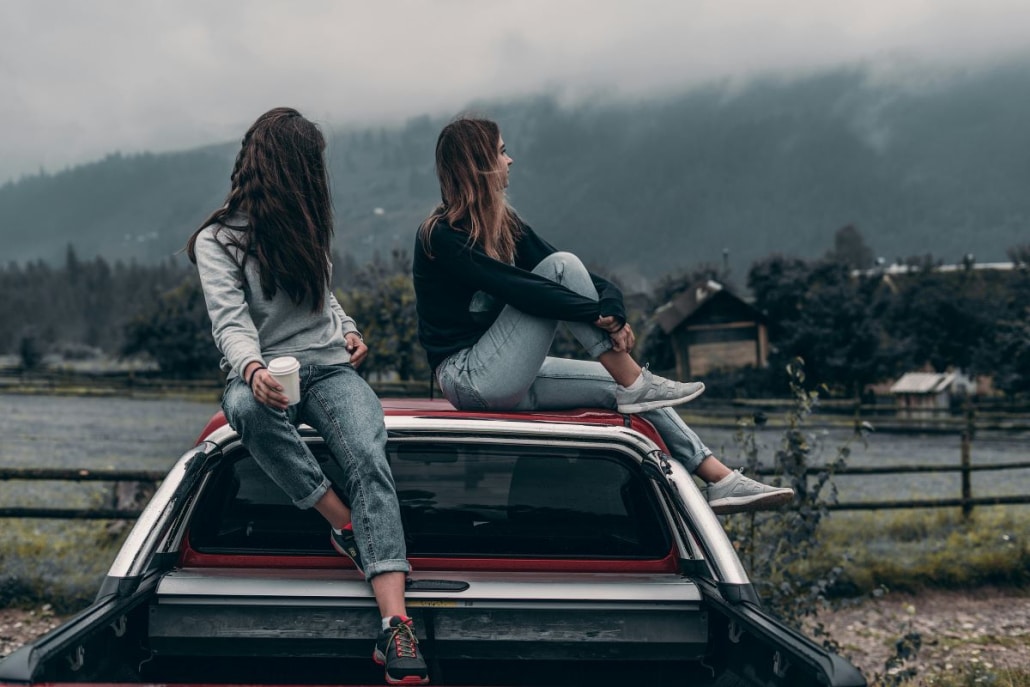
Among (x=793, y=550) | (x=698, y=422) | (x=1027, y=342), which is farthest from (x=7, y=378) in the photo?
(x=793, y=550)

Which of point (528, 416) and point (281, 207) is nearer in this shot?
point (281, 207)

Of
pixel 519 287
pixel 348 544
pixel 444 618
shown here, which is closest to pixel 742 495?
pixel 519 287

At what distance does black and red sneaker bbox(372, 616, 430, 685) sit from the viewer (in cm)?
246

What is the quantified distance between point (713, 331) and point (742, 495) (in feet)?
135

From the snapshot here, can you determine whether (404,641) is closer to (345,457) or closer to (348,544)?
(348,544)

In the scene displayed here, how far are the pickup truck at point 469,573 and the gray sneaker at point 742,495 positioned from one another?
32 centimetres

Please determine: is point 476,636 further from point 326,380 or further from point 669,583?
point 326,380

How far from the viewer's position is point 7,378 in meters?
57.8

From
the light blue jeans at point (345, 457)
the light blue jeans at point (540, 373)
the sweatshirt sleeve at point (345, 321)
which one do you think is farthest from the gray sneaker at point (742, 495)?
the sweatshirt sleeve at point (345, 321)

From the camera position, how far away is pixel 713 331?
144 feet

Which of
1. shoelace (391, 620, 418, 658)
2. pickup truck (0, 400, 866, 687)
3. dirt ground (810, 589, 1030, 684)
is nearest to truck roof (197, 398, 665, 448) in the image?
pickup truck (0, 400, 866, 687)

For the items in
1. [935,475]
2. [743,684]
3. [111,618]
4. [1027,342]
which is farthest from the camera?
[1027,342]

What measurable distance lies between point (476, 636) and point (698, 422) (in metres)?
24.9

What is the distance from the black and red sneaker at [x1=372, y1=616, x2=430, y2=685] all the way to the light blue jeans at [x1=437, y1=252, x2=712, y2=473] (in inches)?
38.3
